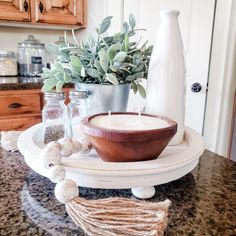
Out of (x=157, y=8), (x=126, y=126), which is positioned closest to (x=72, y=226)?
(x=126, y=126)

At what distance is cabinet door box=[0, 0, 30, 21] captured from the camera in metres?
1.86

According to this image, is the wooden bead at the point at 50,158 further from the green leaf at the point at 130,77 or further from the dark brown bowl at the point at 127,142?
the green leaf at the point at 130,77

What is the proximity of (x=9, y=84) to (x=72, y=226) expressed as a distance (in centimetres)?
152

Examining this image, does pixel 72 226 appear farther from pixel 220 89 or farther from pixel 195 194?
pixel 220 89

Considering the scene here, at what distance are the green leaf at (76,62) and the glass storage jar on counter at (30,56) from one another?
5.42ft

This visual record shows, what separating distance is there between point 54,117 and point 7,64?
1.66m

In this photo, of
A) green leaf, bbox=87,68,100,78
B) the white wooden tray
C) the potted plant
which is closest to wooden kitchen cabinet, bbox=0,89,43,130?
the potted plant

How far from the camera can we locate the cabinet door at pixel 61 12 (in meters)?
1.96

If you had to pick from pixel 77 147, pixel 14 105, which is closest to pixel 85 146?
pixel 77 147

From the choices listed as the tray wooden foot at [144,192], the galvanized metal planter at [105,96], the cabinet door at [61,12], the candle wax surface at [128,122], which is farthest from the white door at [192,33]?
the tray wooden foot at [144,192]

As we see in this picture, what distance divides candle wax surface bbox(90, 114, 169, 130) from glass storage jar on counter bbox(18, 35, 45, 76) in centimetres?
179

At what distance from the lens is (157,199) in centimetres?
45

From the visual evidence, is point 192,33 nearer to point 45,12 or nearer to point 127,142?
point 45,12

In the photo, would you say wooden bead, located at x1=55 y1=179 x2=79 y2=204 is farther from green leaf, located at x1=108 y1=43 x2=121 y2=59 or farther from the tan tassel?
green leaf, located at x1=108 y1=43 x2=121 y2=59
